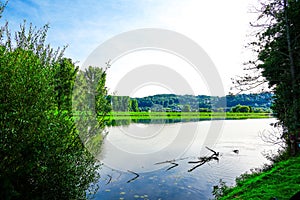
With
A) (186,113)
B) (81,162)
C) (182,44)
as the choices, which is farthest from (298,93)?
(186,113)

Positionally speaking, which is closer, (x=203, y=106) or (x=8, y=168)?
(x=8, y=168)

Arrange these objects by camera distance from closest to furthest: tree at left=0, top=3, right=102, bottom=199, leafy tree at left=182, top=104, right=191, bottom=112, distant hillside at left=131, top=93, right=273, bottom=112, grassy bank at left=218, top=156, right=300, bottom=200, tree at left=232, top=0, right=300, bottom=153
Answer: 1. tree at left=0, top=3, right=102, bottom=199
2. grassy bank at left=218, top=156, right=300, bottom=200
3. tree at left=232, top=0, right=300, bottom=153
4. distant hillside at left=131, top=93, right=273, bottom=112
5. leafy tree at left=182, top=104, right=191, bottom=112

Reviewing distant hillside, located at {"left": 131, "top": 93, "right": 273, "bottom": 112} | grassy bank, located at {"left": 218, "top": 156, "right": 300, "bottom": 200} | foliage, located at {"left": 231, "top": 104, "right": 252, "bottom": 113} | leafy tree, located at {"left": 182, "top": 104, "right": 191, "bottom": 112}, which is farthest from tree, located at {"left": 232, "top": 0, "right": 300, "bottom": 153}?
foliage, located at {"left": 231, "top": 104, "right": 252, "bottom": 113}

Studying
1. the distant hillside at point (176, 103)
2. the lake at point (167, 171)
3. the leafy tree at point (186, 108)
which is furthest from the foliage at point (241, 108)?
the lake at point (167, 171)

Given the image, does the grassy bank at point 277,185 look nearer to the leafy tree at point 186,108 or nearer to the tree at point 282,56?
the tree at point 282,56

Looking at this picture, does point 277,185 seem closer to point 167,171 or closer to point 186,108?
point 167,171

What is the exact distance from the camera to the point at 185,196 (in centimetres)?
1080

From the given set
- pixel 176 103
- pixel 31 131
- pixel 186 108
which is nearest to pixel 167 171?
pixel 31 131

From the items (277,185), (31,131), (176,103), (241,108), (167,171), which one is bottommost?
(167,171)

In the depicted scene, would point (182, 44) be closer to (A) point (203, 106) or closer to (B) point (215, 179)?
(B) point (215, 179)

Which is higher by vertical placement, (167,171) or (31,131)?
(31,131)

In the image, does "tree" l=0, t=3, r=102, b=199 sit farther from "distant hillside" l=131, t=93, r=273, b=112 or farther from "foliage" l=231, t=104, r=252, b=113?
"foliage" l=231, t=104, r=252, b=113

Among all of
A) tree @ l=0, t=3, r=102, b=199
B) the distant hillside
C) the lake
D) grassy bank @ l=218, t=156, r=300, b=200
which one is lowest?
the lake

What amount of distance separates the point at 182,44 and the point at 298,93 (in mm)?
14657
